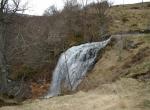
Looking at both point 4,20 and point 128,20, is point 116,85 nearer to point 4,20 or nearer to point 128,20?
point 4,20

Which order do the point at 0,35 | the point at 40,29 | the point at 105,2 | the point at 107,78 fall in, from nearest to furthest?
the point at 0,35
the point at 107,78
the point at 40,29
the point at 105,2

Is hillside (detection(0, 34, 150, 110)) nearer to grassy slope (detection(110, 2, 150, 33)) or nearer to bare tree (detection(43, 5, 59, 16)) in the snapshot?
grassy slope (detection(110, 2, 150, 33))

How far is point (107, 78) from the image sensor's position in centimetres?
1869

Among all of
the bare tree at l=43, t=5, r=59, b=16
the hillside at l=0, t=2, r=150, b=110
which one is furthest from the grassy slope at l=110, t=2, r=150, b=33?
the bare tree at l=43, t=5, r=59, b=16

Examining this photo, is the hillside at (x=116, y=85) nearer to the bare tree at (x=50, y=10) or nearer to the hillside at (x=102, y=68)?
the hillside at (x=102, y=68)

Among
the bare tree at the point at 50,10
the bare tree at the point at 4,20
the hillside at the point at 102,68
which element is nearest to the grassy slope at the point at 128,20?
the hillside at the point at 102,68

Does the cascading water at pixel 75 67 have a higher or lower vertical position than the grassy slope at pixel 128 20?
lower

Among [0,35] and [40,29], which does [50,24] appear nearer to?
[40,29]

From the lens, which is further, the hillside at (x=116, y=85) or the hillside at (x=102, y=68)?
the hillside at (x=102, y=68)

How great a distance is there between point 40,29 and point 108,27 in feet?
25.9

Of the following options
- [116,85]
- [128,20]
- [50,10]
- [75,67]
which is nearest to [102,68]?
[75,67]

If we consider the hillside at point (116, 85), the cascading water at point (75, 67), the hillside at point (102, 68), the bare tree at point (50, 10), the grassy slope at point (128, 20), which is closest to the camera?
the hillside at point (116, 85)

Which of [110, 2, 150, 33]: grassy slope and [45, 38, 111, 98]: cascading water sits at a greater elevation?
[110, 2, 150, 33]: grassy slope

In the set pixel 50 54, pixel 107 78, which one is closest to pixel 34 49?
pixel 50 54
